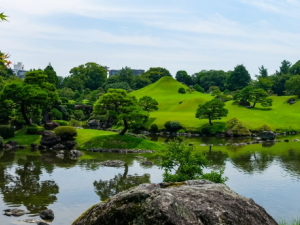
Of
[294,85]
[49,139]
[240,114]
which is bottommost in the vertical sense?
[49,139]

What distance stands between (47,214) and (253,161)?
105 feet

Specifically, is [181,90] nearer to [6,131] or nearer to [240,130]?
[240,130]

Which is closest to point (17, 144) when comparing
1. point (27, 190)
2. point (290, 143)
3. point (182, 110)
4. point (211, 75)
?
point (27, 190)

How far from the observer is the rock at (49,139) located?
182 feet

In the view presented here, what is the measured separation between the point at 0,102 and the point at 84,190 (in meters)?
38.5

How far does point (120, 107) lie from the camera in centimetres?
5553

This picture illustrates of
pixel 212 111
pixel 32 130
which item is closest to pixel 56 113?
pixel 32 130

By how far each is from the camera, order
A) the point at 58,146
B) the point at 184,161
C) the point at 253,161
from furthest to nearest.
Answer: the point at 58,146 < the point at 253,161 < the point at 184,161

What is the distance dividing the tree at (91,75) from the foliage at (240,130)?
109965 mm

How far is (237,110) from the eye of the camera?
105000mm

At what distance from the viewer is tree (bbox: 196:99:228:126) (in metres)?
85.4

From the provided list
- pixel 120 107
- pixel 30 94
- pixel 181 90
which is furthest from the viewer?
pixel 181 90

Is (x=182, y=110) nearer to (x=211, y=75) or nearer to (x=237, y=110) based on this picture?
(x=237, y=110)

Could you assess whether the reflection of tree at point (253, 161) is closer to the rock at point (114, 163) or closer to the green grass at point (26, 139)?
the rock at point (114, 163)
